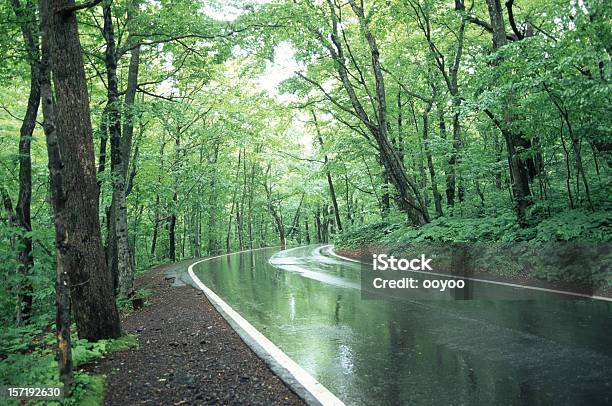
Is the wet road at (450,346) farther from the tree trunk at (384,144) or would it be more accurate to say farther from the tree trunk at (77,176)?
the tree trunk at (384,144)

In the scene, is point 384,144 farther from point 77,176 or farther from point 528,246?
point 77,176

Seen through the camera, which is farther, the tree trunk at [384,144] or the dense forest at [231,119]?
the tree trunk at [384,144]

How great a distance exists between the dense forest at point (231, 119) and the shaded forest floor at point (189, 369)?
64 cm

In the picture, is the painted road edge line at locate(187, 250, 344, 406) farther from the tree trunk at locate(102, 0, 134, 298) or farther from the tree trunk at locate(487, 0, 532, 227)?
the tree trunk at locate(487, 0, 532, 227)

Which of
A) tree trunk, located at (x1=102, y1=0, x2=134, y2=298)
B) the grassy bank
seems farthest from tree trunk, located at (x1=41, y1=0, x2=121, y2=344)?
the grassy bank

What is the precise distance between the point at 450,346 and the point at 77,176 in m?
5.86

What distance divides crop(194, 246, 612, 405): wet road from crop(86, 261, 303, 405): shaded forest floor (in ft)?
1.99

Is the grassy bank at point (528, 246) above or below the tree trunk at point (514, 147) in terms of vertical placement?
below

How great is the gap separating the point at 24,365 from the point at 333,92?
1982cm

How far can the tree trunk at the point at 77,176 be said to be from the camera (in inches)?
234

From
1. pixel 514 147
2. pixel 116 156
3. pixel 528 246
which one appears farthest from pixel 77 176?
pixel 514 147

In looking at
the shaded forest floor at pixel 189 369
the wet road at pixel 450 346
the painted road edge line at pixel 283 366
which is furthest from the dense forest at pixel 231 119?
the wet road at pixel 450 346

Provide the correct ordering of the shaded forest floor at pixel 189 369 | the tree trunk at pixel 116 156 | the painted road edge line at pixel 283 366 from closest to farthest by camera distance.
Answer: the painted road edge line at pixel 283 366
the shaded forest floor at pixel 189 369
the tree trunk at pixel 116 156

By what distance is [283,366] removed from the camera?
5125 millimetres
